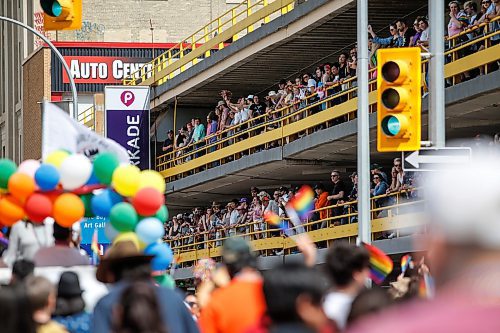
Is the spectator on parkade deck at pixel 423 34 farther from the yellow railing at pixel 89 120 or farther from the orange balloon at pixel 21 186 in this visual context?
the yellow railing at pixel 89 120

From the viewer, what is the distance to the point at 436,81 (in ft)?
49.9

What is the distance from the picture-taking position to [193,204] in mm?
48719

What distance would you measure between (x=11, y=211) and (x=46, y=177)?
395 millimetres

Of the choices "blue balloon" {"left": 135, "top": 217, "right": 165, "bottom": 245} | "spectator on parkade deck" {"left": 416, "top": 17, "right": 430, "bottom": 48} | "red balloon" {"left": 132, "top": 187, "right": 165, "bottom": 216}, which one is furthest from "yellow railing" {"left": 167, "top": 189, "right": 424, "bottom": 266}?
"blue balloon" {"left": 135, "top": 217, "right": 165, "bottom": 245}

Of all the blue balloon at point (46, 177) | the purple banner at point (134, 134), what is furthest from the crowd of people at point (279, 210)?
the blue balloon at point (46, 177)

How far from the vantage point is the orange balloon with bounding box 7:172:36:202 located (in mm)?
10898

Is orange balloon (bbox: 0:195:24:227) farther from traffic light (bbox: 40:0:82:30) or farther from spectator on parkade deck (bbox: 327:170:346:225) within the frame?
spectator on parkade deck (bbox: 327:170:346:225)

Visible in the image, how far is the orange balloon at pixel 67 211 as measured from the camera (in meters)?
10.6

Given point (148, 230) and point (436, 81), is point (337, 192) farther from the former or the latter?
point (148, 230)

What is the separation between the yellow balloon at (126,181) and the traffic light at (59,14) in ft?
15.6

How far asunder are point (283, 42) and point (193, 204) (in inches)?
572

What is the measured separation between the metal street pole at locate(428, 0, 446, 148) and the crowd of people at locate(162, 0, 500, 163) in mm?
517

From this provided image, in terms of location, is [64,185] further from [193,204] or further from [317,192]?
[193,204]

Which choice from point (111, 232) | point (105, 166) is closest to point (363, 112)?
point (105, 166)
